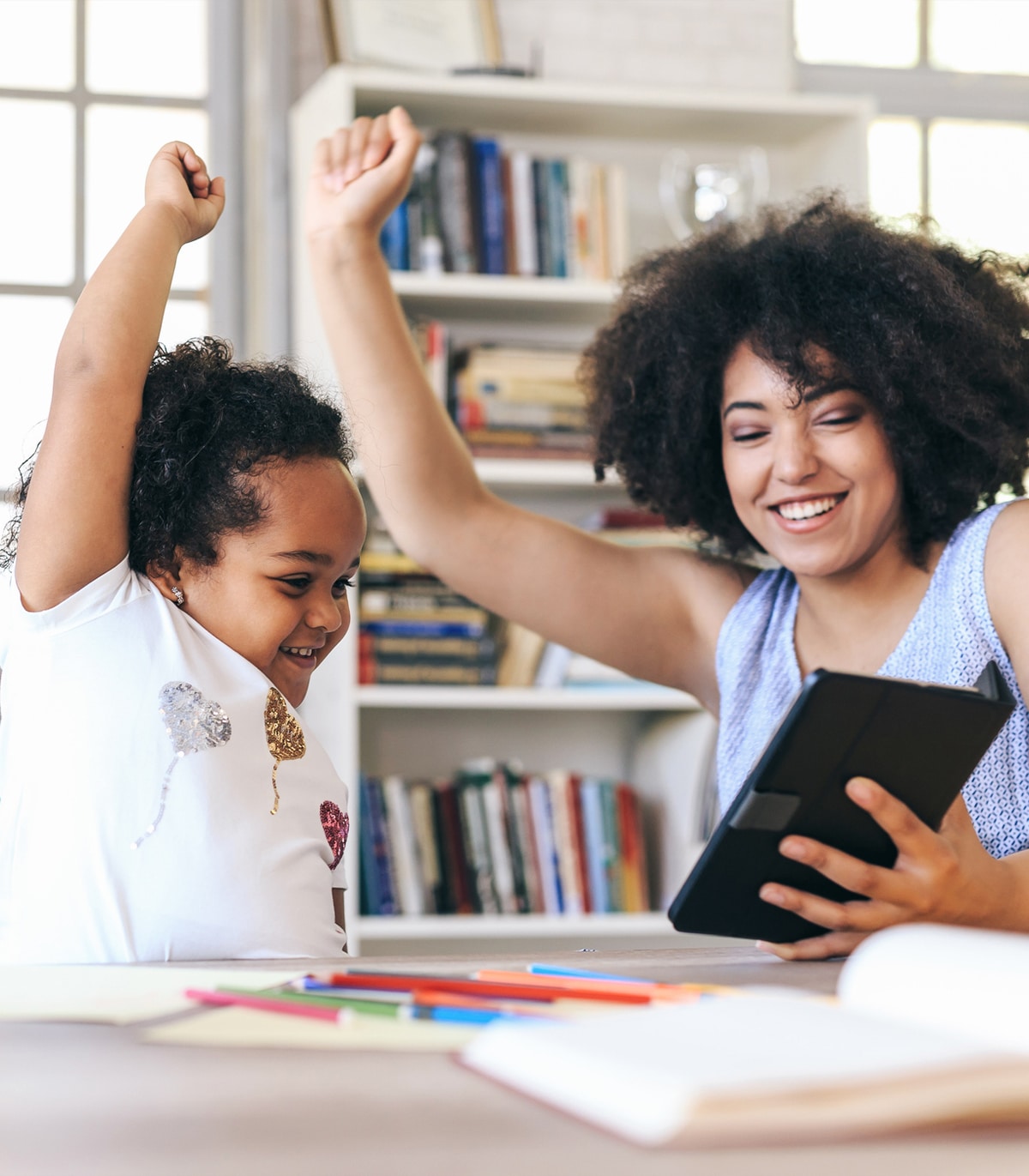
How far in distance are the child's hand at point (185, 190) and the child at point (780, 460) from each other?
0.67 feet

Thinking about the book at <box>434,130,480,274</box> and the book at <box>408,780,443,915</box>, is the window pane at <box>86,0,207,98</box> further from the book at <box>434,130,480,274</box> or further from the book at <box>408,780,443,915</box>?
the book at <box>408,780,443,915</box>

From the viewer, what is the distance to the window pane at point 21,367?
293 centimetres

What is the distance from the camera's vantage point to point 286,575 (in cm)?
106

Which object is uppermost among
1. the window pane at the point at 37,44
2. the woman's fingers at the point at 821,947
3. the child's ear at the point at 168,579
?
the window pane at the point at 37,44

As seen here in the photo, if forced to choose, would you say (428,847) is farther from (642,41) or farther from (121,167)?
(642,41)

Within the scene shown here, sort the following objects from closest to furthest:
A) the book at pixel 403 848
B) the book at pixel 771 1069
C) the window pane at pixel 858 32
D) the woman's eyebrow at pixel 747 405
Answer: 1. the book at pixel 771 1069
2. the woman's eyebrow at pixel 747 405
3. the book at pixel 403 848
4. the window pane at pixel 858 32

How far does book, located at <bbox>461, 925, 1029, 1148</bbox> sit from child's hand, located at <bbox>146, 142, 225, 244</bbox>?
2.73ft

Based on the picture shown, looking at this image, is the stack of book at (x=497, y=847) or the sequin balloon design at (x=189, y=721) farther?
the stack of book at (x=497, y=847)

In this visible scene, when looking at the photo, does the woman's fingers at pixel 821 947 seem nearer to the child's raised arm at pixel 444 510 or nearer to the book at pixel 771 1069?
the book at pixel 771 1069

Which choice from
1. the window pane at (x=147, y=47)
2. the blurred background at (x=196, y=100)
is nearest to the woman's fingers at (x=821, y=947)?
the blurred background at (x=196, y=100)

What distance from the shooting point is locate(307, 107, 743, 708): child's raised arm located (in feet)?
4.46

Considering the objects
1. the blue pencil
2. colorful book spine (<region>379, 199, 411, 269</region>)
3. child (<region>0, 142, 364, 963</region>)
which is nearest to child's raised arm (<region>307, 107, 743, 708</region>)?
child (<region>0, 142, 364, 963</region>)

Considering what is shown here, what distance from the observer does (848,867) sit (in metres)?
0.87

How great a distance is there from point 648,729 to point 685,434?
4.84 feet
